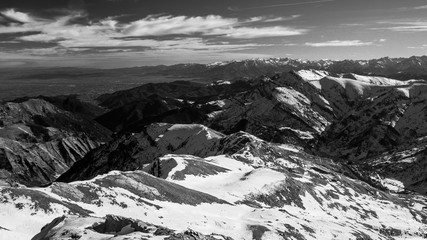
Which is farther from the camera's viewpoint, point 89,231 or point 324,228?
point 324,228

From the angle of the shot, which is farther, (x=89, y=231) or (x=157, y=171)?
(x=157, y=171)

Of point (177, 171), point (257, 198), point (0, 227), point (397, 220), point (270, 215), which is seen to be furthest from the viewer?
point (397, 220)

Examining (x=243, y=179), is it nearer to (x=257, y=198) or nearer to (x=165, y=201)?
(x=257, y=198)

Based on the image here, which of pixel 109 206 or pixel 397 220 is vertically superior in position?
pixel 109 206

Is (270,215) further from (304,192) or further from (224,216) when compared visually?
(304,192)

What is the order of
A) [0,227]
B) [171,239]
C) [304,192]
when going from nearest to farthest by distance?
[171,239]
[0,227]
[304,192]

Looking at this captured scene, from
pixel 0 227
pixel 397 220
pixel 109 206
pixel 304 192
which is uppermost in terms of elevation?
pixel 0 227

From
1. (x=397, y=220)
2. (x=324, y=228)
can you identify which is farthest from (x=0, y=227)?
(x=397, y=220)

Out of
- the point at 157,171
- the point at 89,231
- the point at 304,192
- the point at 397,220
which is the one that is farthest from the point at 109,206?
the point at 397,220

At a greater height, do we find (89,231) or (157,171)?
(89,231)
